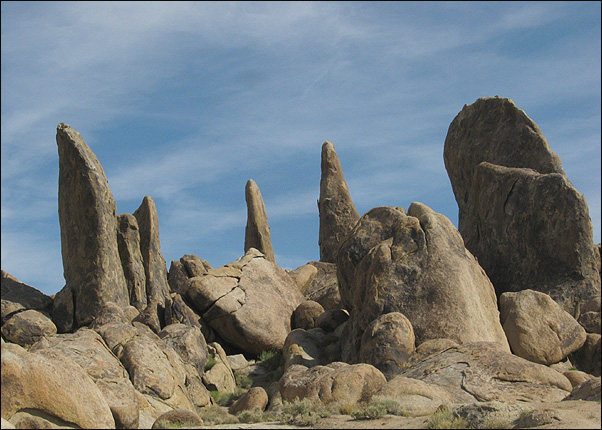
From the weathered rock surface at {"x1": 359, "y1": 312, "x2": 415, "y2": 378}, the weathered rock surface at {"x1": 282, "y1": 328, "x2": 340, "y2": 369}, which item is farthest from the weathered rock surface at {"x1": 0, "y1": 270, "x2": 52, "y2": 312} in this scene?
the weathered rock surface at {"x1": 359, "y1": 312, "x2": 415, "y2": 378}

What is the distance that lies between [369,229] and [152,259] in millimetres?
10262

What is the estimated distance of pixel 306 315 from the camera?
1139 inches

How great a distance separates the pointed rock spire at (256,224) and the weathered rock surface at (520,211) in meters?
13.5

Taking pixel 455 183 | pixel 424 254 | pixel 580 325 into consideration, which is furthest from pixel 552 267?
pixel 455 183

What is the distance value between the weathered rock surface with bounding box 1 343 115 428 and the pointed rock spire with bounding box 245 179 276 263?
99.5ft

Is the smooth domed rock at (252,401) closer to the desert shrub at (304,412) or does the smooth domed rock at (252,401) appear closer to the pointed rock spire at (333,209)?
the desert shrub at (304,412)

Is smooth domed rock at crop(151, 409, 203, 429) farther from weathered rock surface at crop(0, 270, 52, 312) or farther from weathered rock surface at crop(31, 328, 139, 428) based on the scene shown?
weathered rock surface at crop(0, 270, 52, 312)

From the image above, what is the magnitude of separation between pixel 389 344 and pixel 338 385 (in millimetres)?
4008

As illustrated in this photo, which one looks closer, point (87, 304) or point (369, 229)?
point (369, 229)

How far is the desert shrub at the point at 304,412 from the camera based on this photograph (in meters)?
14.5

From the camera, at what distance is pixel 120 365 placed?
18859 mm

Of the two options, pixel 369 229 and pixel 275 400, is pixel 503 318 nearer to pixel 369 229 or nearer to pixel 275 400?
pixel 369 229

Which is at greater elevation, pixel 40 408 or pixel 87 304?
pixel 87 304

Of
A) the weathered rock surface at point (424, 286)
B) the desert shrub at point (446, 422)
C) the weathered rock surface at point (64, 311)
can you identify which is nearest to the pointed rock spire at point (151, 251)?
the weathered rock surface at point (64, 311)
